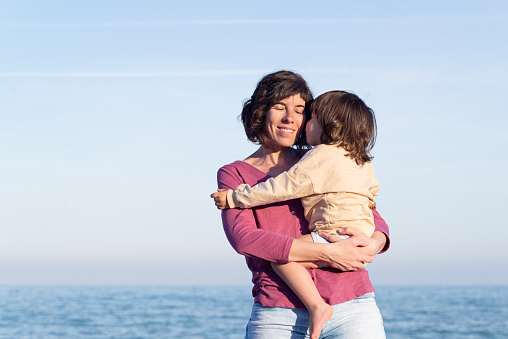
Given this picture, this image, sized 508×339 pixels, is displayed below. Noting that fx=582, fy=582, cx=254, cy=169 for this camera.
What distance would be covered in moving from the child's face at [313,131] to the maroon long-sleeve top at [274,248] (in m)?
0.33

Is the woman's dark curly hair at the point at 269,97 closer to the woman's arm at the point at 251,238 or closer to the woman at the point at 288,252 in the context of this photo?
the woman at the point at 288,252

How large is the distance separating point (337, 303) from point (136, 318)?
20707 millimetres

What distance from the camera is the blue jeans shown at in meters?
2.66

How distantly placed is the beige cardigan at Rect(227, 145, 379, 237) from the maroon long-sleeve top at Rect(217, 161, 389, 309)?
96 mm

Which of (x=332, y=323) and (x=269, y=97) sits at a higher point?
(x=269, y=97)

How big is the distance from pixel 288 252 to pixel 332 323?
0.38m

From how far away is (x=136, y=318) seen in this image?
72.7ft

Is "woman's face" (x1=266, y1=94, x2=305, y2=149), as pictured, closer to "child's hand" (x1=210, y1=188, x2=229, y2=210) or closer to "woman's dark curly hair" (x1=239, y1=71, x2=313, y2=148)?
"woman's dark curly hair" (x1=239, y1=71, x2=313, y2=148)

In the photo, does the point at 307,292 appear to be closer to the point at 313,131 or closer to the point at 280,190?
the point at 280,190

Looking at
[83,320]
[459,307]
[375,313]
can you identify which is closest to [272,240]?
[375,313]

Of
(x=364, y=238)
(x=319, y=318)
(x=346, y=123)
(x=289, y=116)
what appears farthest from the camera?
(x=289, y=116)

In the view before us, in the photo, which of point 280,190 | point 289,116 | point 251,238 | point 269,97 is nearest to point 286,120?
point 289,116

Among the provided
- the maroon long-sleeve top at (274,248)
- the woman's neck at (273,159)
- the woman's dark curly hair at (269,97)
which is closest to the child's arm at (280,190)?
the maroon long-sleeve top at (274,248)

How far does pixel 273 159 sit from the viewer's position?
3.27 meters
